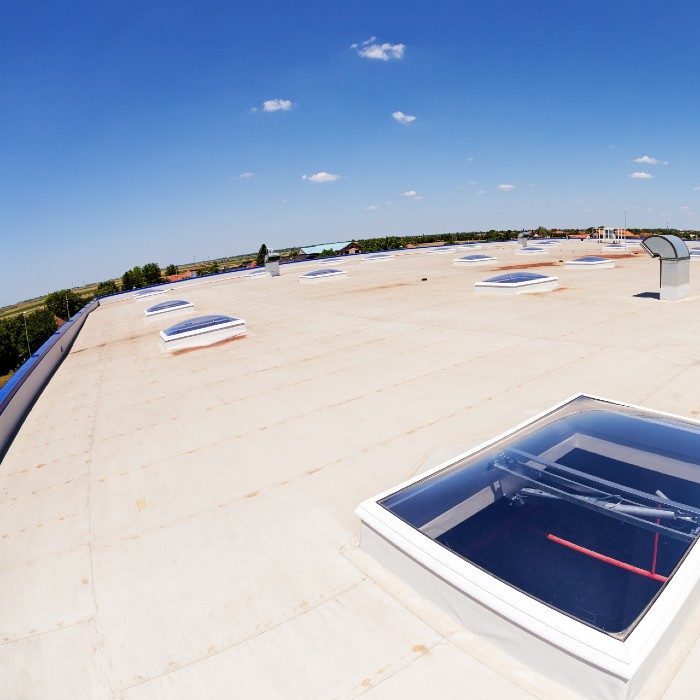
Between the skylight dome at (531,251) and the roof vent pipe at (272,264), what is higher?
the roof vent pipe at (272,264)

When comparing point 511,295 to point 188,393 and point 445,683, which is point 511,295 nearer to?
point 188,393

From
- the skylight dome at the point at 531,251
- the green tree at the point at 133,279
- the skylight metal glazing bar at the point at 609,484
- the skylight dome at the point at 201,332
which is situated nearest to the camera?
the skylight metal glazing bar at the point at 609,484

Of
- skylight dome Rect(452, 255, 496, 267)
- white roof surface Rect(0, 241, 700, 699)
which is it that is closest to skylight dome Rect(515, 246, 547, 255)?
skylight dome Rect(452, 255, 496, 267)

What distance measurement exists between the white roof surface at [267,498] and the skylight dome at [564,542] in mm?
429

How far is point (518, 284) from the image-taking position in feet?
69.9

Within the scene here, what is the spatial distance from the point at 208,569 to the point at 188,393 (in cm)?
678

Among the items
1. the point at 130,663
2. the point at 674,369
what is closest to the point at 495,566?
the point at 130,663

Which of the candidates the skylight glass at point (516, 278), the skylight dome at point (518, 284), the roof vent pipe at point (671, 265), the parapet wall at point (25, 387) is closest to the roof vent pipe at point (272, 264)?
the skylight dome at point (518, 284)

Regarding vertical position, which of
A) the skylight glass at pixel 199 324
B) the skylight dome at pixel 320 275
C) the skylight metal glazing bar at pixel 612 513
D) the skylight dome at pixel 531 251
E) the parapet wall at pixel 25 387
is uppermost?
the skylight dome at pixel 320 275

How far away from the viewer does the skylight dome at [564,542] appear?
9.96ft

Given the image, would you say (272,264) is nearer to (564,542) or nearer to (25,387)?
(25,387)

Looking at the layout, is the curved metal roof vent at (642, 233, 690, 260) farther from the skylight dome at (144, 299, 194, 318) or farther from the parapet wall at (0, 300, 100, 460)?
the skylight dome at (144, 299, 194, 318)

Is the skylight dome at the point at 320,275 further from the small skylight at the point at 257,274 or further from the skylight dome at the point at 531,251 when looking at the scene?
the skylight dome at the point at 531,251

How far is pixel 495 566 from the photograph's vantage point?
12.3 feet
